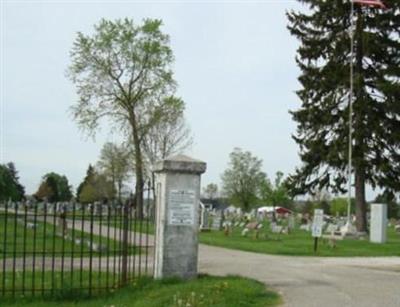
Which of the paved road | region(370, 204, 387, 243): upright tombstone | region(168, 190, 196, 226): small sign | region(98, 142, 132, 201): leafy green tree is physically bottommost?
the paved road

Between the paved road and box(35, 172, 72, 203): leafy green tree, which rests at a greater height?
box(35, 172, 72, 203): leafy green tree

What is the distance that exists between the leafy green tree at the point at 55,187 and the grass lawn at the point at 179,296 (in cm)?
9908

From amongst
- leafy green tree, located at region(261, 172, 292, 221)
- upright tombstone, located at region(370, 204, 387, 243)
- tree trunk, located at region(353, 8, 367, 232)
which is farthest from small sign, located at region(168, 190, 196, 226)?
leafy green tree, located at region(261, 172, 292, 221)

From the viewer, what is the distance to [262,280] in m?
13.3

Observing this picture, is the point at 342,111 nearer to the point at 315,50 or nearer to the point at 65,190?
the point at 315,50

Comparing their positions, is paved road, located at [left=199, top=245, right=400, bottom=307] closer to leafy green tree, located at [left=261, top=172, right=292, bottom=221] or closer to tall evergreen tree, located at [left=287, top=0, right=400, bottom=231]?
tall evergreen tree, located at [left=287, top=0, right=400, bottom=231]

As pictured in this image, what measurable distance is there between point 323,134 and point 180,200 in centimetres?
2730

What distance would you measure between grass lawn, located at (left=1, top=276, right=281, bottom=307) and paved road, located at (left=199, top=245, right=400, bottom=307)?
0.54 m

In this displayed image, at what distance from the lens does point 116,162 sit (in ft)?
212

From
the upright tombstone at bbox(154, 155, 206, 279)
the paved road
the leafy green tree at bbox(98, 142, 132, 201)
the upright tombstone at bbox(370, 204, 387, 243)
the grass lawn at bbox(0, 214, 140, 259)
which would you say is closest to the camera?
the paved road

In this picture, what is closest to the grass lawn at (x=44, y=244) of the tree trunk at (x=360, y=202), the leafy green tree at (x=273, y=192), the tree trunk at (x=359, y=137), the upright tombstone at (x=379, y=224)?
the upright tombstone at (x=379, y=224)

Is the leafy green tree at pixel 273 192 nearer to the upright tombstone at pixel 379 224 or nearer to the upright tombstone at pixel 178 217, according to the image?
the upright tombstone at pixel 379 224

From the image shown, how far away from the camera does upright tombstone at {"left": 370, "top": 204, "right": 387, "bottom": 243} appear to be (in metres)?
30.9

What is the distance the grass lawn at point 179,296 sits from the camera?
10320 millimetres
